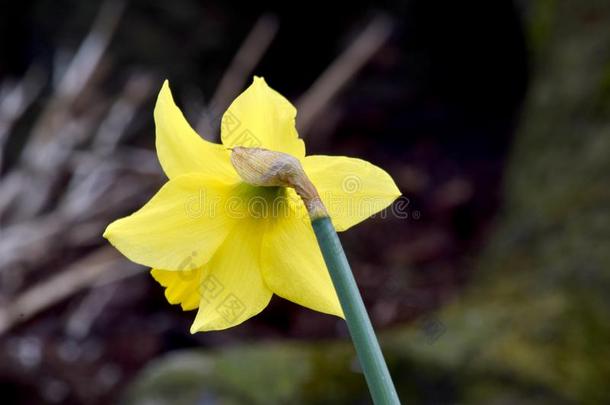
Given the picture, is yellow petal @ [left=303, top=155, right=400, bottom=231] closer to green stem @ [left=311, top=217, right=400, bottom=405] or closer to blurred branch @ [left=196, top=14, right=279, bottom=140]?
green stem @ [left=311, top=217, right=400, bottom=405]

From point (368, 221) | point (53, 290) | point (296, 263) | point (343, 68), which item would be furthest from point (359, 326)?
point (343, 68)

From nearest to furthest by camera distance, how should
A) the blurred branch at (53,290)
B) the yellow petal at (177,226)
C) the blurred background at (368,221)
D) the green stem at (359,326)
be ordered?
the green stem at (359,326), the yellow petal at (177,226), the blurred background at (368,221), the blurred branch at (53,290)

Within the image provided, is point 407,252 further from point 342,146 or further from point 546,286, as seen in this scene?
point 546,286

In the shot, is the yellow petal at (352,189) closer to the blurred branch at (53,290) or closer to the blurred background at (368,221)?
the blurred background at (368,221)

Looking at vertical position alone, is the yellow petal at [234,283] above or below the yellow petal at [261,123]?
below

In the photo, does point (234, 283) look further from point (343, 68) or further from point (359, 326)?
point (343, 68)

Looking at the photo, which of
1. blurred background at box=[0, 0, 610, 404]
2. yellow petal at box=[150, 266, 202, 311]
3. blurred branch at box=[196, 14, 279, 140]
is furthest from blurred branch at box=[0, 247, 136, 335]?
yellow petal at box=[150, 266, 202, 311]

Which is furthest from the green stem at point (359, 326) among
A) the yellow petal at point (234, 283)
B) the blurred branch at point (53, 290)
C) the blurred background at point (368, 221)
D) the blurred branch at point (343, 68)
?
the blurred branch at point (343, 68)
